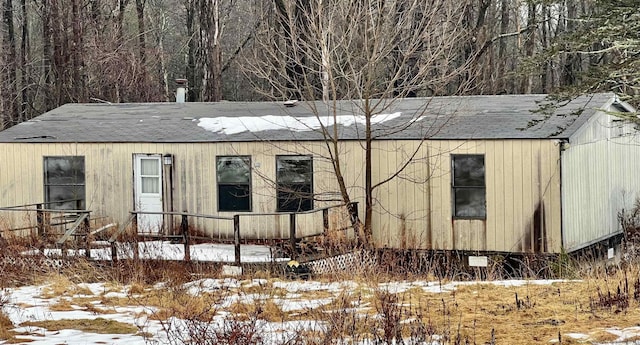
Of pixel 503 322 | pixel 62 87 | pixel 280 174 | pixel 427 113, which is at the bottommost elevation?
pixel 503 322

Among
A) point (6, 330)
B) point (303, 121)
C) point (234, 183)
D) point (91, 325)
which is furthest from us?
point (303, 121)

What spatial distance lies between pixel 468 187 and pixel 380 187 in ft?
5.38

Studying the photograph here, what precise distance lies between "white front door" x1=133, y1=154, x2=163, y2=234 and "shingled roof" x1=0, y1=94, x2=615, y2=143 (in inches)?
Result: 17.5

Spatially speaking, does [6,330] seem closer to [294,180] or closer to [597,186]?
[294,180]

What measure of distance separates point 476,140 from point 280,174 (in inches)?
146

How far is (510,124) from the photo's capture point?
1631 centimetres

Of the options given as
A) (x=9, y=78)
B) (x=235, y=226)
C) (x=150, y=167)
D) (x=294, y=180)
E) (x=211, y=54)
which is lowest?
(x=235, y=226)

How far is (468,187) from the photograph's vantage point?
53.4 feet

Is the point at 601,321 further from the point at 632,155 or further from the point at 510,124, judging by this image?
the point at 632,155

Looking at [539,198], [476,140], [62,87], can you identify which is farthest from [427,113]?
[62,87]

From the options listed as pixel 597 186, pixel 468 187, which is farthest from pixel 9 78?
pixel 597 186

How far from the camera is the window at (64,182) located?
741 inches

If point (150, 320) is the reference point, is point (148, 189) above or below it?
above

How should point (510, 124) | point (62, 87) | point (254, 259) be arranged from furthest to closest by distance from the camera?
point (62, 87) < point (510, 124) < point (254, 259)
